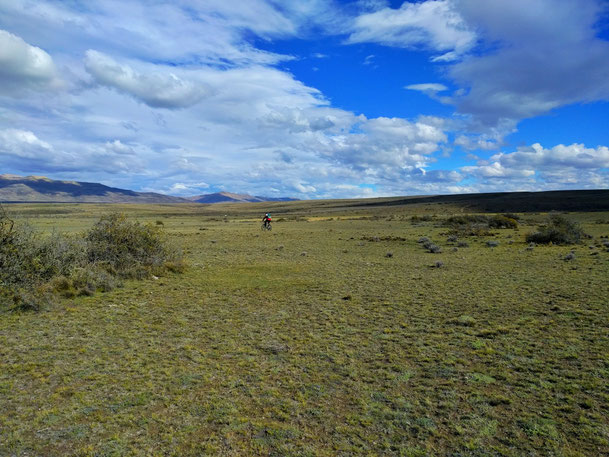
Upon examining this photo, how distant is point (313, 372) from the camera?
7379mm

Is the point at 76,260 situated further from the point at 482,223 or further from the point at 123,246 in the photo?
the point at 482,223

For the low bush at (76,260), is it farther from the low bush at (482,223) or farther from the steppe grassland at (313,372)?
the low bush at (482,223)

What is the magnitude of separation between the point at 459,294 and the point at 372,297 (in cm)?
336

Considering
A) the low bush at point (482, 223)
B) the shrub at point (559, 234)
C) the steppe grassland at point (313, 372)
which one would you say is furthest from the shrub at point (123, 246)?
the low bush at point (482, 223)

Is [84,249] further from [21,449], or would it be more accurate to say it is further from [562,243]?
[562,243]

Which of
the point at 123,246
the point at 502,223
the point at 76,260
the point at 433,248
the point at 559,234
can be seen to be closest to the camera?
the point at 76,260

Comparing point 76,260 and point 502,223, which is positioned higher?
point 502,223

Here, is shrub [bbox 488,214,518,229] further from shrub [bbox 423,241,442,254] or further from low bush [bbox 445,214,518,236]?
shrub [bbox 423,241,442,254]

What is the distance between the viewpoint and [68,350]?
8.28 m

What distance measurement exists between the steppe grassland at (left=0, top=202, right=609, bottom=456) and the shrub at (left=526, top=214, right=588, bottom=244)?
1535cm

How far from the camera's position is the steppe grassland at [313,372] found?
5.22m

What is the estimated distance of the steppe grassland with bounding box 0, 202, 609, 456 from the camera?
5223 millimetres

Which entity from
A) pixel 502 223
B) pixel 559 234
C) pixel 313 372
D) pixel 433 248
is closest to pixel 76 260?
pixel 313 372

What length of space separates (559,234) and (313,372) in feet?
94.0
